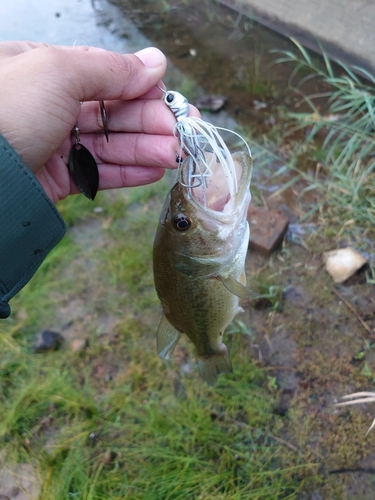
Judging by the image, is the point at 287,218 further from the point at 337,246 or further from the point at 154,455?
the point at 154,455

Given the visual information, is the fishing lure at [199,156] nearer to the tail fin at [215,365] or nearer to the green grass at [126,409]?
the tail fin at [215,365]

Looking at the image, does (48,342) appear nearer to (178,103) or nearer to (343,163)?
(178,103)

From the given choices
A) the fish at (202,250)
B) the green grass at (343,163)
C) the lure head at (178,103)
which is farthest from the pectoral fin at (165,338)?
the green grass at (343,163)

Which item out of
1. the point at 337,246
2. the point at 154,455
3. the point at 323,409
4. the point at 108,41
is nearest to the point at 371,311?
the point at 337,246

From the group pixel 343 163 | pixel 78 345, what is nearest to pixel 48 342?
pixel 78 345

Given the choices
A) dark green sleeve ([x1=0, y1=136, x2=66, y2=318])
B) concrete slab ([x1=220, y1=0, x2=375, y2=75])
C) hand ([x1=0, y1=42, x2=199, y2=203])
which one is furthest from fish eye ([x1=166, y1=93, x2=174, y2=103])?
concrete slab ([x1=220, y1=0, x2=375, y2=75])

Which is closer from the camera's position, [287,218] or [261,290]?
[261,290]
